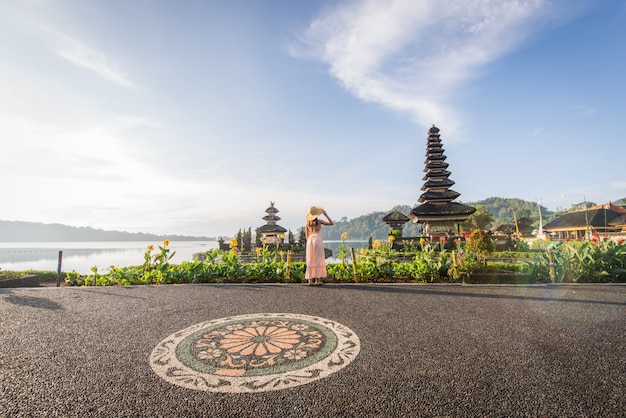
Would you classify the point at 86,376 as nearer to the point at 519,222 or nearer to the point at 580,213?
the point at 519,222

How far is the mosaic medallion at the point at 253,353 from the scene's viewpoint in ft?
9.34

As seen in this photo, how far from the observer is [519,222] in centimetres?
4384

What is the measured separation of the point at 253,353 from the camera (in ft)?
11.4

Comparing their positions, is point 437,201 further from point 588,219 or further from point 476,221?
point 588,219

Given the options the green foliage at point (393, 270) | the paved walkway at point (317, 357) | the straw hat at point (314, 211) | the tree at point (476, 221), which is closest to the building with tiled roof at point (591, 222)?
the tree at point (476, 221)

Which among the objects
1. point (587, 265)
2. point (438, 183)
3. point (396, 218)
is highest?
point (438, 183)

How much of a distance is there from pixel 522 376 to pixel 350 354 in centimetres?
162

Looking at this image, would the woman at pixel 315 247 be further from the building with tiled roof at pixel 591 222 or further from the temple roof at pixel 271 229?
the building with tiled roof at pixel 591 222

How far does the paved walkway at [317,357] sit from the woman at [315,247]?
1.84 m

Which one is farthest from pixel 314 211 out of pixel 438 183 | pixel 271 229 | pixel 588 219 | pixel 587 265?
pixel 588 219

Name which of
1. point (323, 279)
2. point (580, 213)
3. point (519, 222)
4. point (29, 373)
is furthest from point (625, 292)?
point (580, 213)

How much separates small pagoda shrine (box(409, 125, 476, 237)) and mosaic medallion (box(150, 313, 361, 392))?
2844cm

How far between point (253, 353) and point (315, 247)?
183 inches

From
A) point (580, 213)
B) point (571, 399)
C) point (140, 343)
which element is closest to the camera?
point (571, 399)
